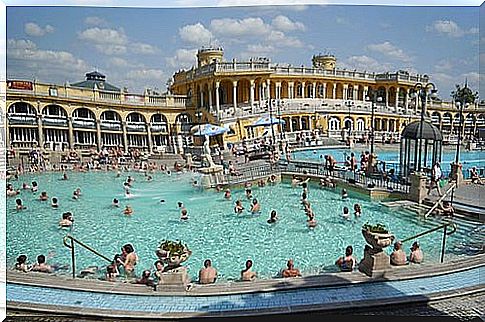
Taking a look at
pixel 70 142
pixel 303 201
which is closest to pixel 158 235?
pixel 303 201

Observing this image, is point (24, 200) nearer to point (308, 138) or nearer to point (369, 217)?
point (369, 217)

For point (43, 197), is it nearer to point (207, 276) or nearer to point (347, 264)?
point (207, 276)

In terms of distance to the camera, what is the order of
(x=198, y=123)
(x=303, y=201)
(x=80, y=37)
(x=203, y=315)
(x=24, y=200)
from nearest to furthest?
(x=203, y=315) < (x=303, y=201) < (x=24, y=200) < (x=80, y=37) < (x=198, y=123)

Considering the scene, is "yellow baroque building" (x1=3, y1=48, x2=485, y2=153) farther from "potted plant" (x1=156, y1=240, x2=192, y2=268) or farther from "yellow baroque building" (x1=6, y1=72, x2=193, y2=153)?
"potted plant" (x1=156, y1=240, x2=192, y2=268)

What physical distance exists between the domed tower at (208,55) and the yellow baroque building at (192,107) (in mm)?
38

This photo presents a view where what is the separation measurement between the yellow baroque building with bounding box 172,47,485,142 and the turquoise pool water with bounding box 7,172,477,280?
5.10 m

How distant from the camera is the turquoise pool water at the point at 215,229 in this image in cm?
673

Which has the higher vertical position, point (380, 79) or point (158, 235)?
point (380, 79)

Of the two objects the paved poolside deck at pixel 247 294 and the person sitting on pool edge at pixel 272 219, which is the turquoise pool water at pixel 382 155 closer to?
the person sitting on pool edge at pixel 272 219

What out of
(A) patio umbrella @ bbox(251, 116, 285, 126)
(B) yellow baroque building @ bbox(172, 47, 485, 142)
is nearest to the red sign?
(B) yellow baroque building @ bbox(172, 47, 485, 142)

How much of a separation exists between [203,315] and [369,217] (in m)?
5.97

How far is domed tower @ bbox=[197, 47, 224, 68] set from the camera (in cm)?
1505

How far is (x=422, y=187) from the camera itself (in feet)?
31.4

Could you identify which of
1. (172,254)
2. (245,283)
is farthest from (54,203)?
(245,283)
